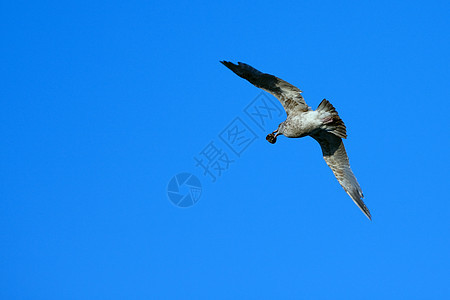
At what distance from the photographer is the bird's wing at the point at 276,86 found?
16.2m

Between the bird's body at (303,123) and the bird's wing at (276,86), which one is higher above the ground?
the bird's wing at (276,86)

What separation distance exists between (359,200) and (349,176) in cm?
83

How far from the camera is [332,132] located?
16.4 metres

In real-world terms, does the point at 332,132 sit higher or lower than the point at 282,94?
lower

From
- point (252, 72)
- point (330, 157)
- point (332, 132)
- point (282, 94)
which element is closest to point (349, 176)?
point (330, 157)

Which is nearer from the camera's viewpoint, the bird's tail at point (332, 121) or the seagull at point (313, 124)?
the bird's tail at point (332, 121)

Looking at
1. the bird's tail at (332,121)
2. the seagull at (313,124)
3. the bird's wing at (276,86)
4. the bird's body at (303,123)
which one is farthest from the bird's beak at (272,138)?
the bird's tail at (332,121)

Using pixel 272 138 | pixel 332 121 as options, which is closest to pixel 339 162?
pixel 272 138

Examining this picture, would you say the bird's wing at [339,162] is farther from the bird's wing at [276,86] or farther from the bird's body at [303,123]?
the bird's wing at [276,86]

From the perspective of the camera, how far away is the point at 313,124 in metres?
16.5

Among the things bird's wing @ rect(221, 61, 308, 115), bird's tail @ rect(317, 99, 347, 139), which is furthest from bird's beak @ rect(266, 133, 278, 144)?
bird's tail @ rect(317, 99, 347, 139)

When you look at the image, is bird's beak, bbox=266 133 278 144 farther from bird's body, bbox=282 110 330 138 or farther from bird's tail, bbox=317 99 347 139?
bird's tail, bbox=317 99 347 139

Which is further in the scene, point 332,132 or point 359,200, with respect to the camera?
point 359,200

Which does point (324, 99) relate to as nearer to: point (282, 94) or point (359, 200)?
point (282, 94)
